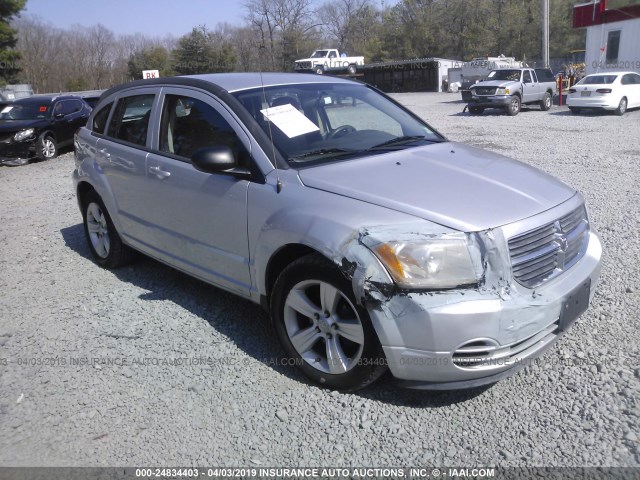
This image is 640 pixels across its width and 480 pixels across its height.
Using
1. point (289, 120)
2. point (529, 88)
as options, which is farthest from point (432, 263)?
point (529, 88)

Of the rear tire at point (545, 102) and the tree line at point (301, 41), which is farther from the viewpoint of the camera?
the tree line at point (301, 41)

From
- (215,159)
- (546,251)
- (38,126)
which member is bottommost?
(546,251)

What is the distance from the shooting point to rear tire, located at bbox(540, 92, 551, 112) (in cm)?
2212

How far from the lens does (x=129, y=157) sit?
4.52 metres

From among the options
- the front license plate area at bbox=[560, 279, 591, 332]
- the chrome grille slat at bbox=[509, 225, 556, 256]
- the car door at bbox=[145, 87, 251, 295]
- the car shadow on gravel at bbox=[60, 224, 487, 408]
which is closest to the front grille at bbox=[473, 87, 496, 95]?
the car shadow on gravel at bbox=[60, 224, 487, 408]

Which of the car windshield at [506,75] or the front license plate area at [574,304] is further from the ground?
the car windshield at [506,75]

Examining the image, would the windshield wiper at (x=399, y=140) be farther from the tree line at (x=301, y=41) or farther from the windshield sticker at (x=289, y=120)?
the tree line at (x=301, y=41)

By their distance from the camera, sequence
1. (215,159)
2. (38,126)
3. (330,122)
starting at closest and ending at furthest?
(215,159) → (330,122) → (38,126)

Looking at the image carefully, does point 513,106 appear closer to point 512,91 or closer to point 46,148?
point 512,91

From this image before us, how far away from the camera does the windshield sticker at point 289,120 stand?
357cm

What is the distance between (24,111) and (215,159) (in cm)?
1336

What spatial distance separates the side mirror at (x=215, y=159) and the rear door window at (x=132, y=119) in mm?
1258

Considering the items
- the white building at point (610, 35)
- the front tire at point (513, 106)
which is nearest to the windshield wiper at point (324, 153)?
the front tire at point (513, 106)

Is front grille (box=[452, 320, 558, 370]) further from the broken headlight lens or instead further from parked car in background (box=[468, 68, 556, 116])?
parked car in background (box=[468, 68, 556, 116])
